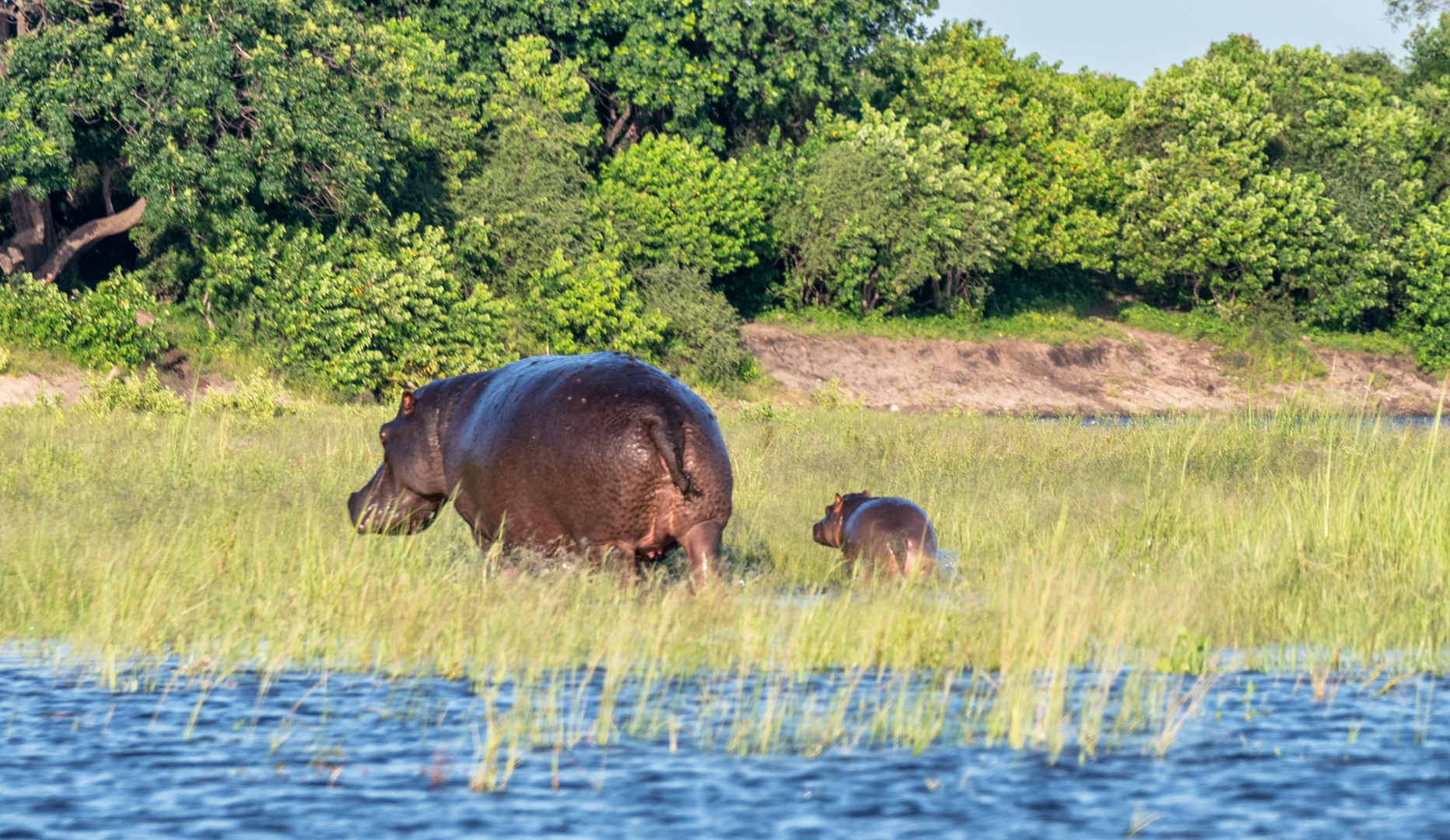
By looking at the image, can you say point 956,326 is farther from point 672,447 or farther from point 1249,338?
point 672,447

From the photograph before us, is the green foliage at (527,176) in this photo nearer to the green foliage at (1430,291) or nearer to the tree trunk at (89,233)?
the tree trunk at (89,233)

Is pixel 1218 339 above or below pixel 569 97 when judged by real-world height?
below

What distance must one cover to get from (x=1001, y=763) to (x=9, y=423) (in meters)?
13.9

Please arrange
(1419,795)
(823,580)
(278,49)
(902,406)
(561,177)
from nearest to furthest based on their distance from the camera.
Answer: (1419,795)
(823,580)
(278,49)
(561,177)
(902,406)

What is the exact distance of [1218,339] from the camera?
45.3m

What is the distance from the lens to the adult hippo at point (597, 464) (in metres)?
7.34

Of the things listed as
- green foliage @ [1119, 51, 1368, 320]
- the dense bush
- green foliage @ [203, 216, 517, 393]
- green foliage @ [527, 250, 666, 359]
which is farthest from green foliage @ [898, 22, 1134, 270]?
green foliage @ [203, 216, 517, 393]

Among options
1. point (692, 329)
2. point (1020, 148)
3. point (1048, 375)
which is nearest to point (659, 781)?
point (692, 329)

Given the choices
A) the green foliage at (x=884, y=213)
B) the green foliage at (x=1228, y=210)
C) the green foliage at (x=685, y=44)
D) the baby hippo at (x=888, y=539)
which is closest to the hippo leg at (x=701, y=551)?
the baby hippo at (x=888, y=539)

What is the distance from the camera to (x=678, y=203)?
37.2m

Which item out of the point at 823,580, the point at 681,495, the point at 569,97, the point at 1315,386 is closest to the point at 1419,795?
the point at 681,495

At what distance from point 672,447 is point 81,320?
1993 centimetres

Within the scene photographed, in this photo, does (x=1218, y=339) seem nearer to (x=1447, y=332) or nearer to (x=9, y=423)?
(x=1447, y=332)

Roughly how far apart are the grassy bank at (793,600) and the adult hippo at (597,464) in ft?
0.82
